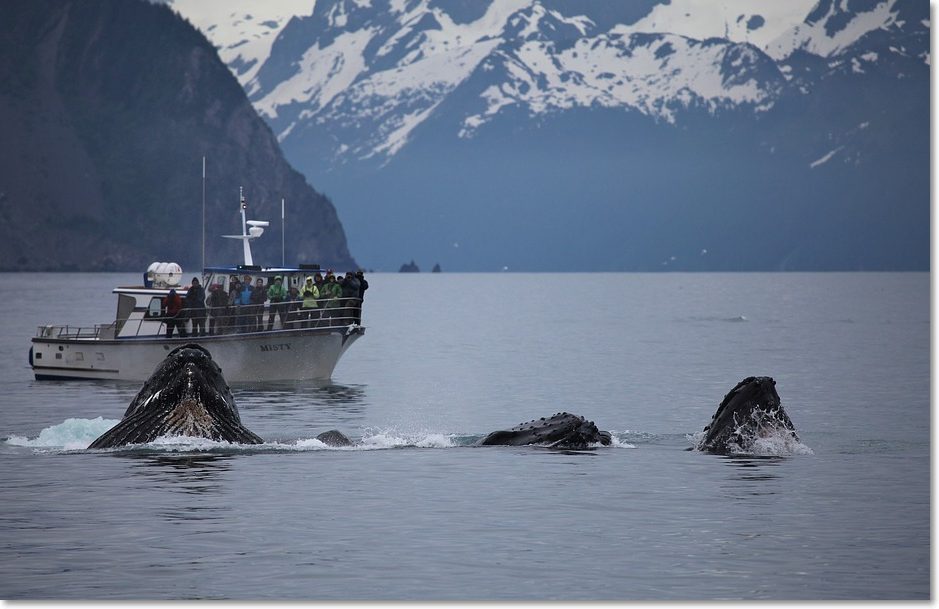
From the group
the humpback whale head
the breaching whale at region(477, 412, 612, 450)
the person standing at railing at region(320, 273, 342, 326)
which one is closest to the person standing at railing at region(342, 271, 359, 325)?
the person standing at railing at region(320, 273, 342, 326)

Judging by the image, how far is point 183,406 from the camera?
2644cm

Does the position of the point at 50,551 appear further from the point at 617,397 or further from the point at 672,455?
Result: the point at 617,397

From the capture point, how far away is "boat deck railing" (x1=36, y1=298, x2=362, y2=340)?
148ft

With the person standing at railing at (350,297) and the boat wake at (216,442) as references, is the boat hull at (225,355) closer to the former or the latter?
the person standing at railing at (350,297)

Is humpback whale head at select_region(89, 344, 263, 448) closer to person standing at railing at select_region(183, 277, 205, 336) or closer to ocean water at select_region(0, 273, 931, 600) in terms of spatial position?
ocean water at select_region(0, 273, 931, 600)

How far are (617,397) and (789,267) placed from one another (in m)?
10.1

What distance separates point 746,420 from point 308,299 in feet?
65.6

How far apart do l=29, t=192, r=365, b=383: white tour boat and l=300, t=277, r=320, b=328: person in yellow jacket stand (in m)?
0.06

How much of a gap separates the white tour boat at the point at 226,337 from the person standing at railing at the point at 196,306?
146 millimetres

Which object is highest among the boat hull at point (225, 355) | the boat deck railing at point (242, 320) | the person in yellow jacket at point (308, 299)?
the person in yellow jacket at point (308, 299)

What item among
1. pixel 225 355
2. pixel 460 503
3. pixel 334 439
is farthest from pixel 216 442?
pixel 225 355

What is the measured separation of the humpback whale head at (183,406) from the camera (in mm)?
25625

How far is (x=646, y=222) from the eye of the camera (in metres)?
74.5

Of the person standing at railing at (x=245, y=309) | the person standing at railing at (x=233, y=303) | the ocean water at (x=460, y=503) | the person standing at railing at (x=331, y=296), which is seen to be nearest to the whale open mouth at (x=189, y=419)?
the ocean water at (x=460, y=503)
